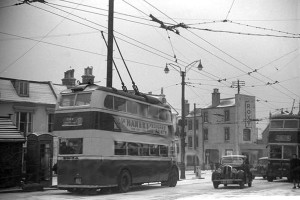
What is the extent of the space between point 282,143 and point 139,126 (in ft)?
35.6

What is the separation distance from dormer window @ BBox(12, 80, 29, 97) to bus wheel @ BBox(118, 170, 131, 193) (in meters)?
13.6

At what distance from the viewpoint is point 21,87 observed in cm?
2758

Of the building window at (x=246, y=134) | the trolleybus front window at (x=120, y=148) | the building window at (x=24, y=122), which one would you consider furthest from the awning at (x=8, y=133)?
the building window at (x=246, y=134)

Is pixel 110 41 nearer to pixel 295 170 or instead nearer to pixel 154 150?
pixel 154 150

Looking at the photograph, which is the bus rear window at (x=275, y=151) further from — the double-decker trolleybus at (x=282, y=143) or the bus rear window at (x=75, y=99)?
the bus rear window at (x=75, y=99)

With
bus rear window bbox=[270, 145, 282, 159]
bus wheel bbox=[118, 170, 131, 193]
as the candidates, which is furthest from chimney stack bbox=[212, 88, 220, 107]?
bus wheel bbox=[118, 170, 131, 193]

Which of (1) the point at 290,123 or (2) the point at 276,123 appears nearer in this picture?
(1) the point at 290,123

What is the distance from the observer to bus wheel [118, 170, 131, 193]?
16047 mm

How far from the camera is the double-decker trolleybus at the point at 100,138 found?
14914 mm

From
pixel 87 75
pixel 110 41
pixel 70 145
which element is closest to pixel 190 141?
pixel 87 75

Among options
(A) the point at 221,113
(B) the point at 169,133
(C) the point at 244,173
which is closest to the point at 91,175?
(B) the point at 169,133

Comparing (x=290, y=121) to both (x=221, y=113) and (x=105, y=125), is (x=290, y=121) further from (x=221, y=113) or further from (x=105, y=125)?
(x=221, y=113)

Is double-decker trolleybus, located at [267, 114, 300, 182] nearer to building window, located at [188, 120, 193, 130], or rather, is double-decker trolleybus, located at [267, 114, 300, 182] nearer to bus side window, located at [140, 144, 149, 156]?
bus side window, located at [140, 144, 149, 156]

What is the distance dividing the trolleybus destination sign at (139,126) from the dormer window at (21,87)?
1209 centimetres
